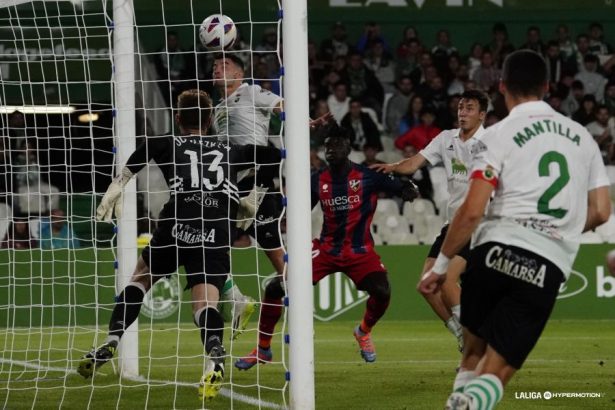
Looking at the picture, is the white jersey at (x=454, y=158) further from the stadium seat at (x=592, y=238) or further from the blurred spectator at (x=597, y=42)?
the blurred spectator at (x=597, y=42)

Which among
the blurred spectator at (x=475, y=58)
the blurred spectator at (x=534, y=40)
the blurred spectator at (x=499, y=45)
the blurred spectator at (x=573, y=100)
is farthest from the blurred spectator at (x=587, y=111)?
the blurred spectator at (x=475, y=58)

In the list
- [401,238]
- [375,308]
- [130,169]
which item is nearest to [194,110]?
[130,169]

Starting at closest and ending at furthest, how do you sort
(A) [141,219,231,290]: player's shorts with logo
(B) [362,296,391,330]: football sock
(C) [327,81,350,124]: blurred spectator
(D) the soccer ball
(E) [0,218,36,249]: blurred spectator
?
1. (A) [141,219,231,290]: player's shorts with logo
2. (D) the soccer ball
3. (B) [362,296,391,330]: football sock
4. (E) [0,218,36,249]: blurred spectator
5. (C) [327,81,350,124]: blurred spectator

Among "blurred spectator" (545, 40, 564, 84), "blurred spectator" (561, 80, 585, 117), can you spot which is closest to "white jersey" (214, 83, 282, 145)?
"blurred spectator" (561, 80, 585, 117)

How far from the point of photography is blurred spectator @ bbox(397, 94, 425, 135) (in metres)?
19.8

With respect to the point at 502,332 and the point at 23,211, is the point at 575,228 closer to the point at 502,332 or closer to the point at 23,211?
the point at 502,332

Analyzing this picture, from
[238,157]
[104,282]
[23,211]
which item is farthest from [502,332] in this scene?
[23,211]

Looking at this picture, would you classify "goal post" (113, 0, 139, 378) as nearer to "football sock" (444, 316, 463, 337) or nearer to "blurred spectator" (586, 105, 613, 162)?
"football sock" (444, 316, 463, 337)

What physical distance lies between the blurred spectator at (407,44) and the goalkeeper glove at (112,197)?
43.6 feet

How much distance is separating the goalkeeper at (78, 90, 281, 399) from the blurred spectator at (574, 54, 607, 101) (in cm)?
1368

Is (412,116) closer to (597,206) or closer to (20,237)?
(20,237)

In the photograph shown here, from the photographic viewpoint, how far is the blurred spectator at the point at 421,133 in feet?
63.9

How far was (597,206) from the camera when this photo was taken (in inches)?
233

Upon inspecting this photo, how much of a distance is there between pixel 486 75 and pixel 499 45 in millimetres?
899
